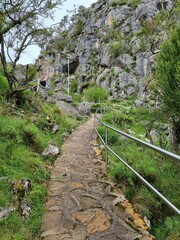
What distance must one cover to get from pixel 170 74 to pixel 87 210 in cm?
824

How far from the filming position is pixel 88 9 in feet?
186

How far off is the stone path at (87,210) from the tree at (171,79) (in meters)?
5.11

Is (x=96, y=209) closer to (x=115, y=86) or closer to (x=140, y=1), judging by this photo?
(x=115, y=86)

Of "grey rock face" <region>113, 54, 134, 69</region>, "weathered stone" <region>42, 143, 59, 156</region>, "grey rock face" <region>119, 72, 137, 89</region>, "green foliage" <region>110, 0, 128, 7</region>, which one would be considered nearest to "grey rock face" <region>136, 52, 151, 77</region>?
"grey rock face" <region>119, 72, 137, 89</region>

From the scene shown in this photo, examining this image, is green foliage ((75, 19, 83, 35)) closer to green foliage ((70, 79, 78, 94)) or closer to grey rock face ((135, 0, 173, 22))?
green foliage ((70, 79, 78, 94))

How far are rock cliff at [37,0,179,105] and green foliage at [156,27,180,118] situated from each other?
13297mm

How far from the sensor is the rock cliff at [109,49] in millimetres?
33219

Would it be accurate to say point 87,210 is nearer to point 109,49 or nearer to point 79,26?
point 109,49

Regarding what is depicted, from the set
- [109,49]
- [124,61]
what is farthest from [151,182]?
[109,49]

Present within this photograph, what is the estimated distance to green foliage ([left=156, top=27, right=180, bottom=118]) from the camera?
9462mm

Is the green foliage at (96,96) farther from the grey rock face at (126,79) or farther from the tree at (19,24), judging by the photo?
the tree at (19,24)

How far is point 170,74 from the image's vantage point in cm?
1012

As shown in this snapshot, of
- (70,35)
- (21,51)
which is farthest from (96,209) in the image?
(70,35)

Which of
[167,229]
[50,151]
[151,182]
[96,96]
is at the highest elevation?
[96,96]
